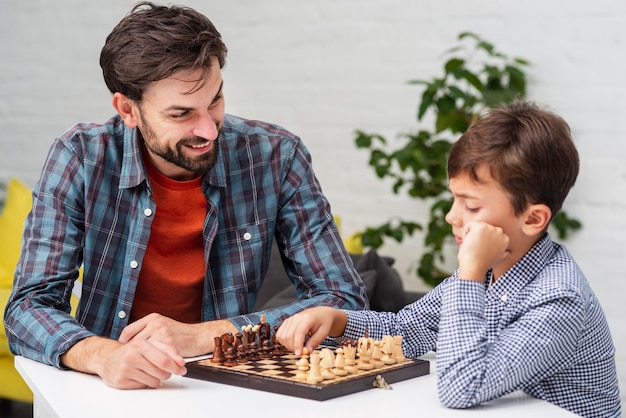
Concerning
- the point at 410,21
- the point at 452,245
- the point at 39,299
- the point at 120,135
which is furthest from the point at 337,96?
the point at 39,299

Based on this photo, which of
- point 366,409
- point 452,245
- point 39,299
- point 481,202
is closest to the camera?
point 366,409

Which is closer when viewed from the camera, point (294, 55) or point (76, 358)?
point (76, 358)

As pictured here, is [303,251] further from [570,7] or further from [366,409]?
[570,7]

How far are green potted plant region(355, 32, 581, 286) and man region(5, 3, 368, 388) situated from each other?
4.21 feet

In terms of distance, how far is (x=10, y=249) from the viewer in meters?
4.05

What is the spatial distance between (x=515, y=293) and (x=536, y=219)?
133mm

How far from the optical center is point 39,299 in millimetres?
1837

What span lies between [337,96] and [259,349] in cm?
258

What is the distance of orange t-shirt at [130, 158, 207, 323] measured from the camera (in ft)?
6.75

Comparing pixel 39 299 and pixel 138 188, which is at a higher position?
A: pixel 138 188

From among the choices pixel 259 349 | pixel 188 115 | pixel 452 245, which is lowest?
pixel 452 245

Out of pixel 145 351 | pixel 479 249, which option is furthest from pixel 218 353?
pixel 479 249

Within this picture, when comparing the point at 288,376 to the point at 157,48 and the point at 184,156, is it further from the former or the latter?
the point at 157,48

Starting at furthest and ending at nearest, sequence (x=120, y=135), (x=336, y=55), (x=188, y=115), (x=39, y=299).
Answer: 1. (x=336, y=55)
2. (x=120, y=135)
3. (x=188, y=115)
4. (x=39, y=299)
